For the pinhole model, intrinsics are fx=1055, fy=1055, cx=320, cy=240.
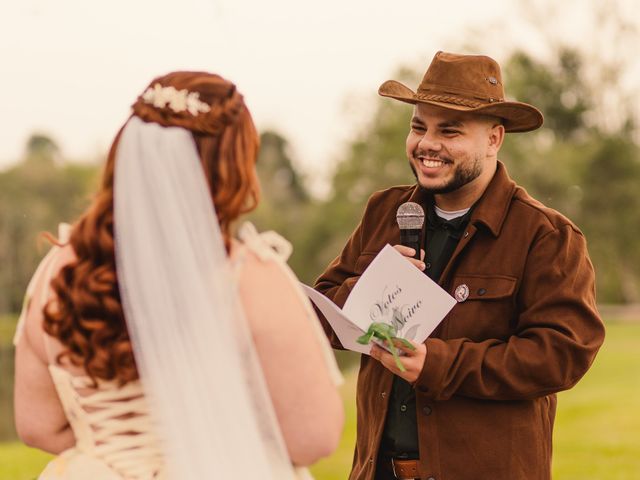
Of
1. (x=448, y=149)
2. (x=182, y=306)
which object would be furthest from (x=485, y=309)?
(x=182, y=306)

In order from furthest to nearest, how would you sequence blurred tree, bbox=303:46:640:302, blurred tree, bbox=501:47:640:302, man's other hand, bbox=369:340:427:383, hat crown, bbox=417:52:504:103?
blurred tree, bbox=501:47:640:302
blurred tree, bbox=303:46:640:302
hat crown, bbox=417:52:504:103
man's other hand, bbox=369:340:427:383

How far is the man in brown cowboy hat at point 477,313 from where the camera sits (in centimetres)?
357

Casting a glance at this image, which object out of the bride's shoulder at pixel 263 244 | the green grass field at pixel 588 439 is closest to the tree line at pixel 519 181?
the green grass field at pixel 588 439

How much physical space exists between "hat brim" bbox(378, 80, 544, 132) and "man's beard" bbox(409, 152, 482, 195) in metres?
0.19

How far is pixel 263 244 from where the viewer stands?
2699 mm

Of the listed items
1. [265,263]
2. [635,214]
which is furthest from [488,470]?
[635,214]

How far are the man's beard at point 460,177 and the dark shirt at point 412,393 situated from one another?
13 cm

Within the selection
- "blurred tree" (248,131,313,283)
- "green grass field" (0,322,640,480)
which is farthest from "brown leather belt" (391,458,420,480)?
"blurred tree" (248,131,313,283)

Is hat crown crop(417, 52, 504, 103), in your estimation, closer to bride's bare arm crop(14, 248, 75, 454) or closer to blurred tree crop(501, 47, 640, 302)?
bride's bare arm crop(14, 248, 75, 454)

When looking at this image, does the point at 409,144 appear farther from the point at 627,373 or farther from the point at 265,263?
the point at 627,373

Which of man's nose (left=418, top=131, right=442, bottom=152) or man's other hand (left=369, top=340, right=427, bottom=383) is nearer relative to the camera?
man's other hand (left=369, top=340, right=427, bottom=383)

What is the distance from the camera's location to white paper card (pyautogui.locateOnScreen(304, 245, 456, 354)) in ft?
11.8

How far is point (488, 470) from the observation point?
3.69 meters

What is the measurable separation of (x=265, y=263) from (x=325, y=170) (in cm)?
3789
